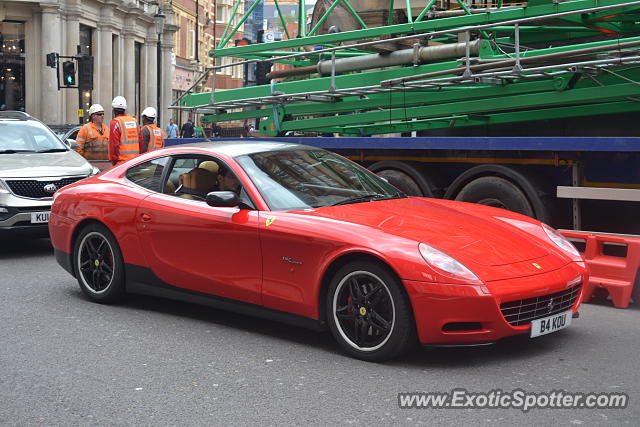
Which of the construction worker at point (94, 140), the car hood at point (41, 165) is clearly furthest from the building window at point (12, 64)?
the car hood at point (41, 165)

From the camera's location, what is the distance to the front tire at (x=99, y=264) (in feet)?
23.7

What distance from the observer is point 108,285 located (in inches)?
288

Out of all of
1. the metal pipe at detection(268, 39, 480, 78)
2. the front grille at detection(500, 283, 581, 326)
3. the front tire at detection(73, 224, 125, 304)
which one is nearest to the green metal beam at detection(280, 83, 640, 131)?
the metal pipe at detection(268, 39, 480, 78)

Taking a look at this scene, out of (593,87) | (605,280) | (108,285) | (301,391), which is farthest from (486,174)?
(301,391)

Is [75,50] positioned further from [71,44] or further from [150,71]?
[150,71]

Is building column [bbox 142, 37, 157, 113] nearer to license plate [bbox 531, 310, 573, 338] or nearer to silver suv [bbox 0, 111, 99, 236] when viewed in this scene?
silver suv [bbox 0, 111, 99, 236]

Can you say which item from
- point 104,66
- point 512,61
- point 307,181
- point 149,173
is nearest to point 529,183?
point 512,61

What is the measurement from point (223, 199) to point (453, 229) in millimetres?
1570

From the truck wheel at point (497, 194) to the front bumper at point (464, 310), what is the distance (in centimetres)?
393

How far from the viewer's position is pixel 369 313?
5496mm

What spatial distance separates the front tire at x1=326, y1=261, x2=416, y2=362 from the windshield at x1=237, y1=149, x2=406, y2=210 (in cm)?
79

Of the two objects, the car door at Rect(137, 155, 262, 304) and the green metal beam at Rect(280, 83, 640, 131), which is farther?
the green metal beam at Rect(280, 83, 640, 131)

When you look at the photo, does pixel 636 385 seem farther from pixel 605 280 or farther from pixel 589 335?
pixel 605 280

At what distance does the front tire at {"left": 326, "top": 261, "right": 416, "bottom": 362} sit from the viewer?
5.35 meters
